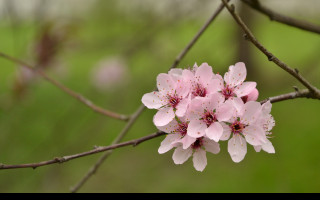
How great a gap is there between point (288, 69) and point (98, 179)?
3.41m

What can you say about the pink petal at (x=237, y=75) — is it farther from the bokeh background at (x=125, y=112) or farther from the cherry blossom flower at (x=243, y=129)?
the bokeh background at (x=125, y=112)

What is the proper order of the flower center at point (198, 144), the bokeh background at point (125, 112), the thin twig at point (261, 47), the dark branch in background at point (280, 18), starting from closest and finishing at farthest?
the thin twig at point (261, 47) < the flower center at point (198, 144) < the dark branch in background at point (280, 18) < the bokeh background at point (125, 112)

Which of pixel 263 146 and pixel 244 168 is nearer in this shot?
pixel 263 146

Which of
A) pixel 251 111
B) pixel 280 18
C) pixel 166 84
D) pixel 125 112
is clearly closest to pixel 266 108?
pixel 251 111

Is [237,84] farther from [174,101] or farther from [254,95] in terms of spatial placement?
[174,101]

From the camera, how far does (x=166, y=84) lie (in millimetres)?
962

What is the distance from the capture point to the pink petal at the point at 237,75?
3.08 ft

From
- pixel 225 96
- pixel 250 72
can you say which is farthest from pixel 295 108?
pixel 225 96

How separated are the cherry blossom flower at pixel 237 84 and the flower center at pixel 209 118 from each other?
0.08 metres

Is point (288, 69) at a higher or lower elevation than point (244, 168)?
higher

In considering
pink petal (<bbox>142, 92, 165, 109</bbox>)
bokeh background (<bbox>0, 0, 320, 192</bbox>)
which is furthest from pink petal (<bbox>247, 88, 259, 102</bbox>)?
bokeh background (<bbox>0, 0, 320, 192</bbox>)

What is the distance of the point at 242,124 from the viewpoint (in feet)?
2.98

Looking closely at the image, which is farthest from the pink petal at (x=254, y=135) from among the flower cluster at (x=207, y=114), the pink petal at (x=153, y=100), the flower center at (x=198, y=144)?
the pink petal at (x=153, y=100)

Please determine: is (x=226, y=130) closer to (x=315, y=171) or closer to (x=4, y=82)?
(x=315, y=171)
